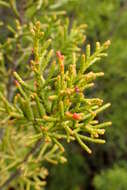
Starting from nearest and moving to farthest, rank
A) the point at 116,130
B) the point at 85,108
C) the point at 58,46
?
the point at 85,108
the point at 58,46
the point at 116,130

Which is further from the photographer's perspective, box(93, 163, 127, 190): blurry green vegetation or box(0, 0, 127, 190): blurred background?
box(0, 0, 127, 190): blurred background

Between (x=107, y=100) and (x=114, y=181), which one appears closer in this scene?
(x=114, y=181)

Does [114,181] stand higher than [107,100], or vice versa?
[107,100]

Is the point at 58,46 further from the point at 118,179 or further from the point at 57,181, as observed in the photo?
the point at 57,181

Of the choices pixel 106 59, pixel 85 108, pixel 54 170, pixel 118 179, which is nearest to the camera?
pixel 85 108

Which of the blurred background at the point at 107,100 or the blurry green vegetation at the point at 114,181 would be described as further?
the blurred background at the point at 107,100

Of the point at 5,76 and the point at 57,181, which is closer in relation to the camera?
the point at 5,76

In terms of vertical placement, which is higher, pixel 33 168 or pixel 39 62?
pixel 39 62

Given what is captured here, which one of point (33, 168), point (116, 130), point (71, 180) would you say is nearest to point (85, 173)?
point (71, 180)
